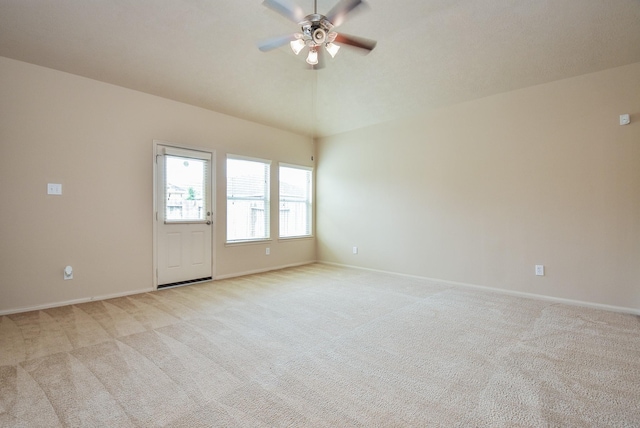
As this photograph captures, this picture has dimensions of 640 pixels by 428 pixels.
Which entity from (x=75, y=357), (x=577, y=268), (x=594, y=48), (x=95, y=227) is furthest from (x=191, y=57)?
(x=577, y=268)

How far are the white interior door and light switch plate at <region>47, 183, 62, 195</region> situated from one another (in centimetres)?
106

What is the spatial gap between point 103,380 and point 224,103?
12.7 feet

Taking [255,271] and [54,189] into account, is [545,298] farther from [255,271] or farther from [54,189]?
[54,189]

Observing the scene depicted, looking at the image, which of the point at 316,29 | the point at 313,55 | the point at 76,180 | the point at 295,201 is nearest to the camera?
the point at 316,29

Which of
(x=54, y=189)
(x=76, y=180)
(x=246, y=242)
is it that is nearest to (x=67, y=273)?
(x=54, y=189)

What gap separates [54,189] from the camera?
3471 millimetres

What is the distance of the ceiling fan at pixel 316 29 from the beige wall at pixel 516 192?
2661 mm

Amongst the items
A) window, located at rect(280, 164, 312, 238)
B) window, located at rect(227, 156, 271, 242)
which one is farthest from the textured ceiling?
window, located at rect(280, 164, 312, 238)

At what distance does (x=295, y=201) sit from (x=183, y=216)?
2341 mm

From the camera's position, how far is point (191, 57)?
11.7 ft

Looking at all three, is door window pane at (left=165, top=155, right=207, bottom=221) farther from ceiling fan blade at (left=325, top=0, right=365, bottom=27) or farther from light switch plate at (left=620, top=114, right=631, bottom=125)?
light switch plate at (left=620, top=114, right=631, bottom=125)

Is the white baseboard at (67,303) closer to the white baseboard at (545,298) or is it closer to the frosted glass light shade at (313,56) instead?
the frosted glass light shade at (313,56)

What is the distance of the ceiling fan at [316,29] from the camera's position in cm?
218

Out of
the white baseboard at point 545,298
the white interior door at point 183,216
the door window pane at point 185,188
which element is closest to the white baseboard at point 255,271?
the white interior door at point 183,216
